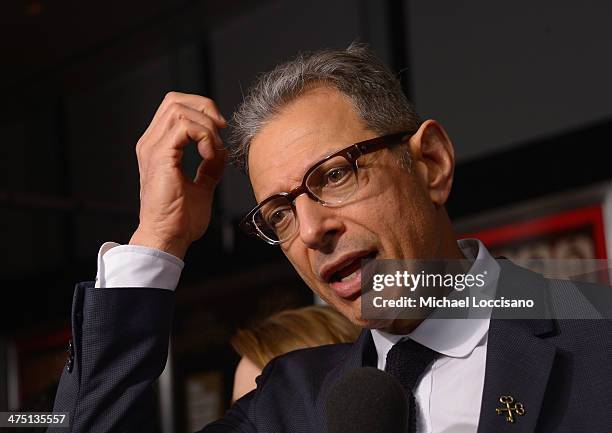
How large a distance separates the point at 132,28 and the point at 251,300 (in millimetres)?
1798

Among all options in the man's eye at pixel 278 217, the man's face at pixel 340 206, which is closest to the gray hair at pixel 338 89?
the man's face at pixel 340 206

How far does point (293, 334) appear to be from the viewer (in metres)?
2.09

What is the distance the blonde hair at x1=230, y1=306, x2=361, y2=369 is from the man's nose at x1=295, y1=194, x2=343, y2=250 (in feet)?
2.34

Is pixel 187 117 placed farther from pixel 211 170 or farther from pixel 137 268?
pixel 137 268

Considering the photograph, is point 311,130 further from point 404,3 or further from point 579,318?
point 404,3

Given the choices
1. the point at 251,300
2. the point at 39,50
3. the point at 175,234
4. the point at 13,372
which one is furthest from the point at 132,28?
the point at 175,234

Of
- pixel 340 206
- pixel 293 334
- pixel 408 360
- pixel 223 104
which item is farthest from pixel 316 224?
pixel 223 104

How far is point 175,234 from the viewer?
1521mm

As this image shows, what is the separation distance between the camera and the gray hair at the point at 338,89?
1.50 m

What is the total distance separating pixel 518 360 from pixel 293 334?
0.85m

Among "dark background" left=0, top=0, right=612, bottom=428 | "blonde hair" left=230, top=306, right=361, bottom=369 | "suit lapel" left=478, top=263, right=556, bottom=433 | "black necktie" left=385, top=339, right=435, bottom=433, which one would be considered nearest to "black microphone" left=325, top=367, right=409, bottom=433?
"suit lapel" left=478, top=263, right=556, bottom=433

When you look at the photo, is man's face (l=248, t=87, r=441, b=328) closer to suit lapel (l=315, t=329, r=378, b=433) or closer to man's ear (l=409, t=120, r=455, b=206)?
man's ear (l=409, t=120, r=455, b=206)

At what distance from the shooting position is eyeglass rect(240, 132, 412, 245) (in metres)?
1.38

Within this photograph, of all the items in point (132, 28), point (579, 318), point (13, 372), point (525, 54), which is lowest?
point (579, 318)
